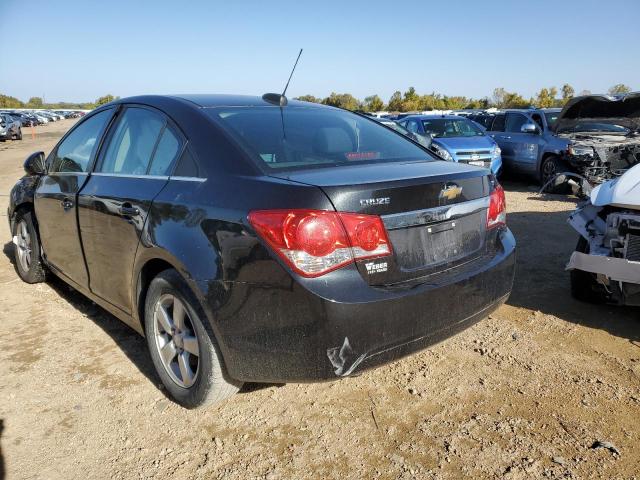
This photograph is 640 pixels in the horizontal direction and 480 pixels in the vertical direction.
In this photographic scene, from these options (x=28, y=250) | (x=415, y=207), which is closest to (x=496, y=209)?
(x=415, y=207)

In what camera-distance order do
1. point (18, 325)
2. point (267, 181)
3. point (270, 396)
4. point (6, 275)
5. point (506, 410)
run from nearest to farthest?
1. point (267, 181)
2. point (506, 410)
3. point (270, 396)
4. point (18, 325)
5. point (6, 275)

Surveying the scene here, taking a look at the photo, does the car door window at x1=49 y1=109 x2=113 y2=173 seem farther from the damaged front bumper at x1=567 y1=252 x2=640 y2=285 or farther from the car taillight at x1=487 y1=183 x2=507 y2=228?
the damaged front bumper at x1=567 y1=252 x2=640 y2=285

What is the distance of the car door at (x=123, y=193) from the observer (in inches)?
113

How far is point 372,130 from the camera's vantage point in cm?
344

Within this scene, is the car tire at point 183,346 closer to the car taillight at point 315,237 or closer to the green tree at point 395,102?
the car taillight at point 315,237

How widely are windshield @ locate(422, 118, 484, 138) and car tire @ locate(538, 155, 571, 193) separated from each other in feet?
6.21

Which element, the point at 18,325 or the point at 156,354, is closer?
the point at 156,354

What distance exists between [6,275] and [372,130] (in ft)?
13.6

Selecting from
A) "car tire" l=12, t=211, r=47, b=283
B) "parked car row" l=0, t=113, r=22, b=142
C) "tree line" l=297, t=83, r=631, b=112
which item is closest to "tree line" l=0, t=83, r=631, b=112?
"tree line" l=297, t=83, r=631, b=112

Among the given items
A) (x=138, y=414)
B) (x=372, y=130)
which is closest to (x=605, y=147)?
(x=372, y=130)

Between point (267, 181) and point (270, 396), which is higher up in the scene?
point (267, 181)

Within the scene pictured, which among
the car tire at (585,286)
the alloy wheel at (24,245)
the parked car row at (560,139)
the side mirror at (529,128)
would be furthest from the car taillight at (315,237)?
the side mirror at (529,128)

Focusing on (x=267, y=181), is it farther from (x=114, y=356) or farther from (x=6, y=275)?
(x=6, y=275)

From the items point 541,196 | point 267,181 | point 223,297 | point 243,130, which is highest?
point 243,130
